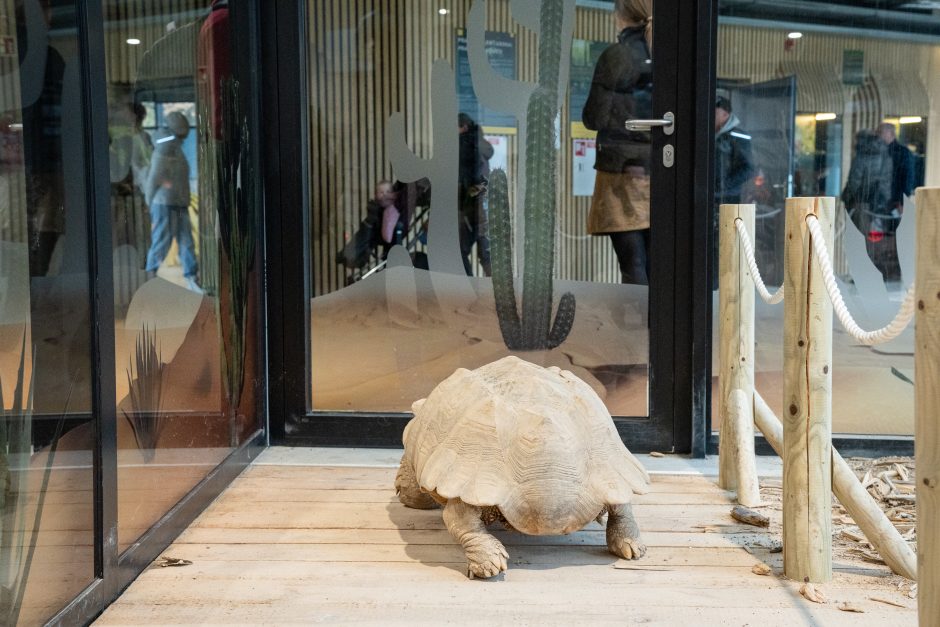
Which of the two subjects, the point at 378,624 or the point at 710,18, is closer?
the point at 378,624

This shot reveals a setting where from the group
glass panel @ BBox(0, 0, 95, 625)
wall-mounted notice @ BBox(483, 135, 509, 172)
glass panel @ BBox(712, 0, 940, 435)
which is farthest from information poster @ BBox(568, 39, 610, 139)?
glass panel @ BBox(0, 0, 95, 625)

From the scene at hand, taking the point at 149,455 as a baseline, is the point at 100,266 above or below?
above

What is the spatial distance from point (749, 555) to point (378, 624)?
121 cm

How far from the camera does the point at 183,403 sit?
3434 millimetres

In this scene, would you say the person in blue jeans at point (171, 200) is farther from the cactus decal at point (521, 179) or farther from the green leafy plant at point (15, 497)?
the cactus decal at point (521, 179)

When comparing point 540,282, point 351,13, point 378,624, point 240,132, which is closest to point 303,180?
point 240,132

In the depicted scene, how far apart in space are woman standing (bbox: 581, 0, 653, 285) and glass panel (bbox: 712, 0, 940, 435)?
31cm

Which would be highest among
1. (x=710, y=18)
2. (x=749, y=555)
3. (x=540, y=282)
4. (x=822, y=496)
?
(x=710, y=18)

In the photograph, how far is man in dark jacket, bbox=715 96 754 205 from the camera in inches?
165

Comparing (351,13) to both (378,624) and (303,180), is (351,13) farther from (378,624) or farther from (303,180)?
(378,624)

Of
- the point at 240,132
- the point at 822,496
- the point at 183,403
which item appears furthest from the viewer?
the point at 240,132

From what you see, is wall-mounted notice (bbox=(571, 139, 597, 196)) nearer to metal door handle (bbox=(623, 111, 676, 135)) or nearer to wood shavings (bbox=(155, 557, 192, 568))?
metal door handle (bbox=(623, 111, 676, 135))

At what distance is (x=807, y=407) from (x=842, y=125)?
184 centimetres

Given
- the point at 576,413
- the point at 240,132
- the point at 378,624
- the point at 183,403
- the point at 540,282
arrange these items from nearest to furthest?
the point at 378,624 < the point at 576,413 < the point at 183,403 < the point at 240,132 < the point at 540,282
